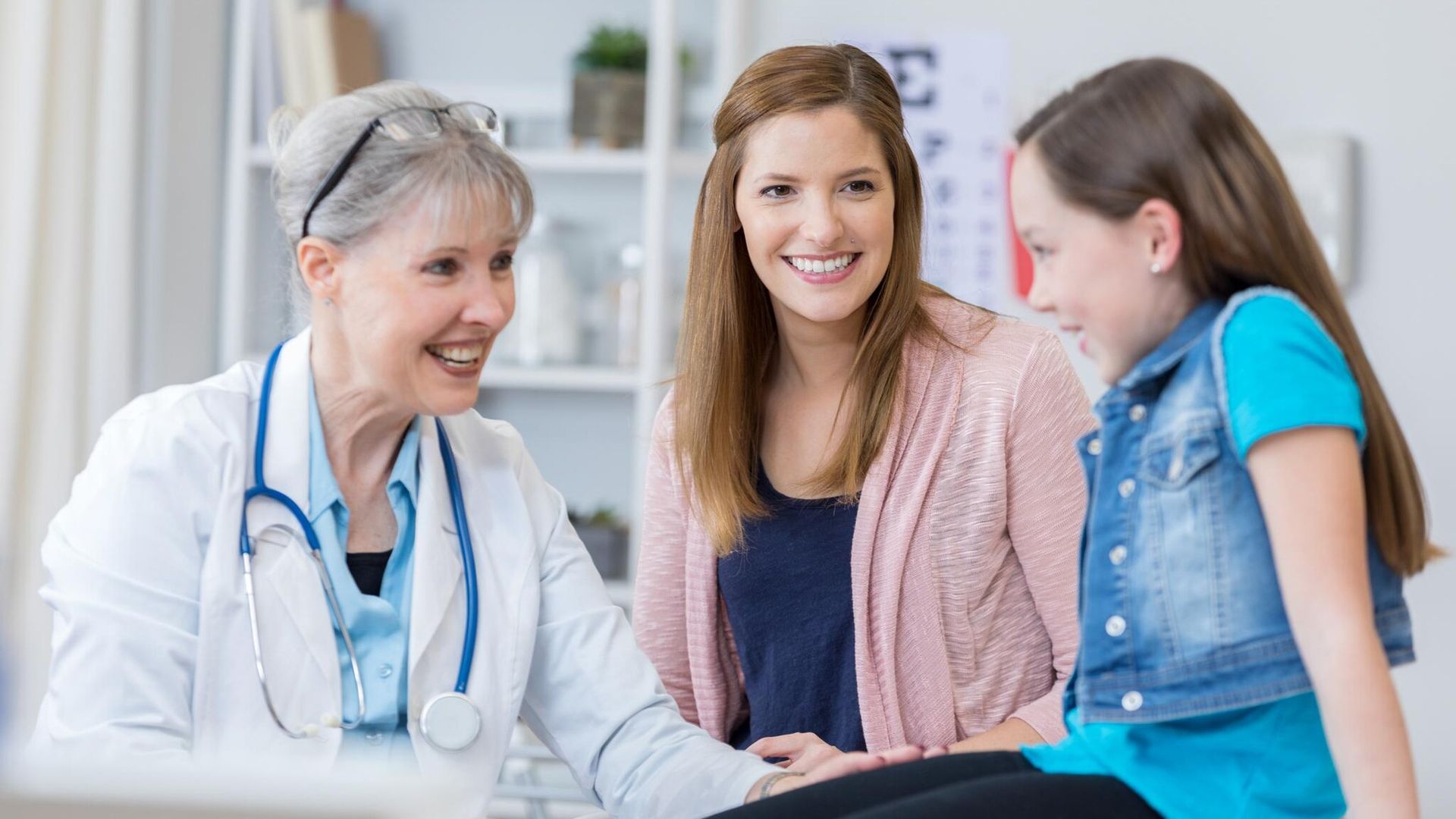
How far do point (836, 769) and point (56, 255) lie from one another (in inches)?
75.8

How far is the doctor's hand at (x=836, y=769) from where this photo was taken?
1189 millimetres

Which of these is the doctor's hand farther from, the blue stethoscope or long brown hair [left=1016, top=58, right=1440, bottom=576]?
long brown hair [left=1016, top=58, right=1440, bottom=576]

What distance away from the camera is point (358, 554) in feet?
4.48


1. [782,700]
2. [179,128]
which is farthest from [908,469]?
[179,128]

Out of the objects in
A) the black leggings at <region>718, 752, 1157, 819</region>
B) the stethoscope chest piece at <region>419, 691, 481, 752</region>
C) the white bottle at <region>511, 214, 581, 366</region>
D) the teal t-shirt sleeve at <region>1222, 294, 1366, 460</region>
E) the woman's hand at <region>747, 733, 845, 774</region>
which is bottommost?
the woman's hand at <region>747, 733, 845, 774</region>

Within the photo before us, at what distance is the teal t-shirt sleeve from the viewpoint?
0.87 m

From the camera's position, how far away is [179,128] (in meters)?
2.86

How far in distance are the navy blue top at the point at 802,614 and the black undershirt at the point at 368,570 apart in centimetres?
40

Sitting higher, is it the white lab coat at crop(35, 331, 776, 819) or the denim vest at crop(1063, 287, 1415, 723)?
the denim vest at crop(1063, 287, 1415, 723)

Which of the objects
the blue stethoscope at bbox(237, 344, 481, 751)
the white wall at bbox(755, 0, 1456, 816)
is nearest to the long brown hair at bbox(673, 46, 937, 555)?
the blue stethoscope at bbox(237, 344, 481, 751)

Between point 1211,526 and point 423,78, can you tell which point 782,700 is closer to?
point 1211,526

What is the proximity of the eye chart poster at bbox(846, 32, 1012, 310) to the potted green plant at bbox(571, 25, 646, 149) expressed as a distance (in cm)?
44

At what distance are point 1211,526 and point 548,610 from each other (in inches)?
28.4

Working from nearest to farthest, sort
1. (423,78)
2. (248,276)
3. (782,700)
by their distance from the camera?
(782,700) < (248,276) < (423,78)
